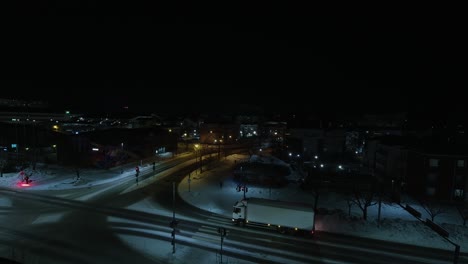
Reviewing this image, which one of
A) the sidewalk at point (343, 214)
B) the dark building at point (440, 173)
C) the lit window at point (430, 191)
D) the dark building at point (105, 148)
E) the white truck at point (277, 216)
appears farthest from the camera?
the dark building at point (105, 148)

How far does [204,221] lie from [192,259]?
7.03 metres

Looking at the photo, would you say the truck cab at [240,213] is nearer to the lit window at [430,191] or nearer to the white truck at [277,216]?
the white truck at [277,216]

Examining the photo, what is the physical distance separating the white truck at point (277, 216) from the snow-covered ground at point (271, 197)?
289 cm

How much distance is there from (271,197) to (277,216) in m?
12.1

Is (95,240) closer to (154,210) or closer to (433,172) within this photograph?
(154,210)

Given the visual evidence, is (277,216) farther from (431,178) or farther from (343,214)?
(431,178)

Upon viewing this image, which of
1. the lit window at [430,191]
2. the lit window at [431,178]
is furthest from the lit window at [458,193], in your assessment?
the lit window at [431,178]

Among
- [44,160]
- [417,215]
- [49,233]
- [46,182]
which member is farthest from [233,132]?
[49,233]

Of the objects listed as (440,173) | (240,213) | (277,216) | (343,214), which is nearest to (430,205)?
(440,173)

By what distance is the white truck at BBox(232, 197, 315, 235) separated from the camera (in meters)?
24.2

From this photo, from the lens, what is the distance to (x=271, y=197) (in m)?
36.9

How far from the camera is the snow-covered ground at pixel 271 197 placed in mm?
23781

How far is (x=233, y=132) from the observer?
93562 millimetres

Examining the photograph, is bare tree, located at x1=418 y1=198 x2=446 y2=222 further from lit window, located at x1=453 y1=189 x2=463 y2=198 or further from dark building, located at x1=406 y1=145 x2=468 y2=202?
lit window, located at x1=453 y1=189 x2=463 y2=198
